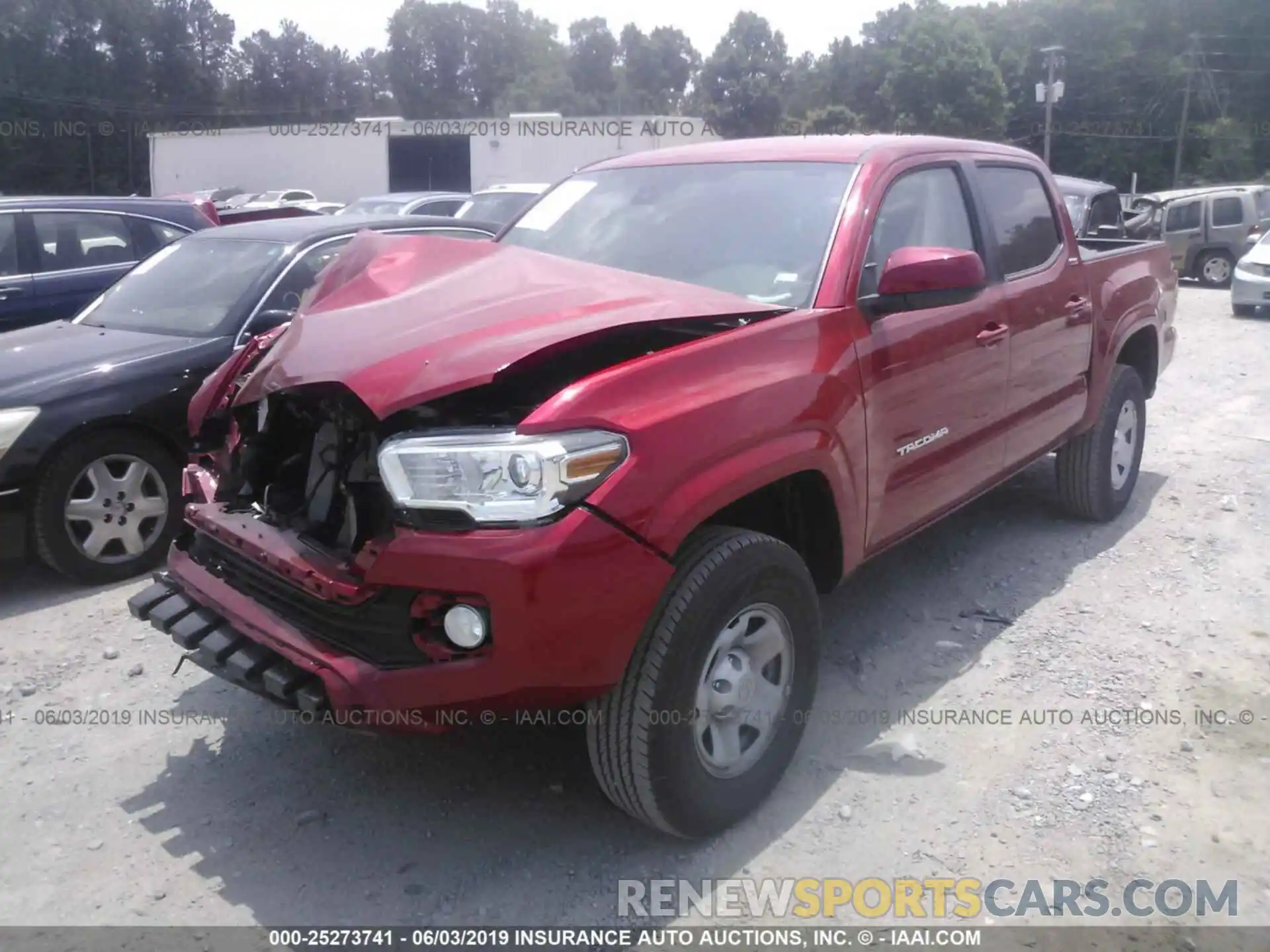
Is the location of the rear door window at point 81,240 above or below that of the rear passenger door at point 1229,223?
below

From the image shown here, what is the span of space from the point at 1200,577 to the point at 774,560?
3001mm

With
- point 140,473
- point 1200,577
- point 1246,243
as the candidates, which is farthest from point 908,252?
point 1246,243

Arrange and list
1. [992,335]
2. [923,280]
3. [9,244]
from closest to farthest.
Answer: [923,280] → [992,335] → [9,244]

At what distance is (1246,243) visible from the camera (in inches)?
704

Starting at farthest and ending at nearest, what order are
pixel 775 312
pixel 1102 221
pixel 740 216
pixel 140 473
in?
pixel 1102 221
pixel 140 473
pixel 740 216
pixel 775 312

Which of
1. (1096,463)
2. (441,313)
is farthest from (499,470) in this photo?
(1096,463)

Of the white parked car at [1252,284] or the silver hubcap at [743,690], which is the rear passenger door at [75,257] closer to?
the silver hubcap at [743,690]

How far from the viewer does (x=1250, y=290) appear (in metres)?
14.4

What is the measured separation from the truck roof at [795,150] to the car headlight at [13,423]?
2586 mm

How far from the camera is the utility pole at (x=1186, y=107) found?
44253 mm

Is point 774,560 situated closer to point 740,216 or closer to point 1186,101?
point 740,216

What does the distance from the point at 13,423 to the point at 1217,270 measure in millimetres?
18616

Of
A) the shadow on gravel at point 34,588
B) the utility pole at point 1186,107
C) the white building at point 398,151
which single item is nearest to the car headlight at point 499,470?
the shadow on gravel at point 34,588

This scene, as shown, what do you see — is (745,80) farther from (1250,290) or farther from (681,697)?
(681,697)
